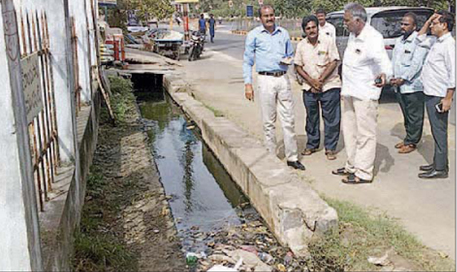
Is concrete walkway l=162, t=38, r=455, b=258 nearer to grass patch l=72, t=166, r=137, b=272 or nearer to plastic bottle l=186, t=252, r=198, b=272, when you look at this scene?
plastic bottle l=186, t=252, r=198, b=272

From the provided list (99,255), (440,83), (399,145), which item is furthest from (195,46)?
(99,255)

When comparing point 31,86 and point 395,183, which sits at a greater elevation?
point 31,86

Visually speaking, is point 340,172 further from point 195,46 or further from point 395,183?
point 195,46

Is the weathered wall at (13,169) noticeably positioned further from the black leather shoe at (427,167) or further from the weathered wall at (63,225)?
the black leather shoe at (427,167)

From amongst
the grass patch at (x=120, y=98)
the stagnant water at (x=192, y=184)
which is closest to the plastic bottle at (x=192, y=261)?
the stagnant water at (x=192, y=184)

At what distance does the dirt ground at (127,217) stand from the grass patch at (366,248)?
44.2 inches

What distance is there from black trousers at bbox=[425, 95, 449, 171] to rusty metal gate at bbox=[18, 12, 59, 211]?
3.81 m

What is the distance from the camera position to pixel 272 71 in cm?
572

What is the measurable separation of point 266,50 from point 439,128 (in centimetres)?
206

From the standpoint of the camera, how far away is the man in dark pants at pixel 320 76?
6000 millimetres

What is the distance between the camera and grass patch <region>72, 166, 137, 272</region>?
12.3 feet

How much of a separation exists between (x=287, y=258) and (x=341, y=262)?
517mm

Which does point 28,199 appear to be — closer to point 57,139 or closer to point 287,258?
point 57,139

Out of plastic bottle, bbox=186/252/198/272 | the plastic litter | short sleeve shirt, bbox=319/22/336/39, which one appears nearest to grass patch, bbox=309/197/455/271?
the plastic litter
